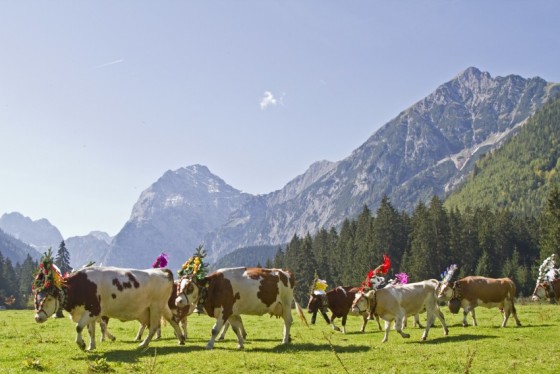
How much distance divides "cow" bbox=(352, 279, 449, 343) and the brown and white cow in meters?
8.73

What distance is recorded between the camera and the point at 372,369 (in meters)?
14.9

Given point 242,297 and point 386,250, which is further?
point 386,250

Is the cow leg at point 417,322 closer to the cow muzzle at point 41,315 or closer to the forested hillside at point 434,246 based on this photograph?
the cow muzzle at point 41,315

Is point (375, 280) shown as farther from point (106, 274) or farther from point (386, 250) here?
point (386, 250)

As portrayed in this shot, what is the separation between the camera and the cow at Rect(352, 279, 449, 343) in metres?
23.1

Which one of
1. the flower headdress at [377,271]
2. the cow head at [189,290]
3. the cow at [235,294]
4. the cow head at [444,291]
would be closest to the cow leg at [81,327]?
the cow at [235,294]

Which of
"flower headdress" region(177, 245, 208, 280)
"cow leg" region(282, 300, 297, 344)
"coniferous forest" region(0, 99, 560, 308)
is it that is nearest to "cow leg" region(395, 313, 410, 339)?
"cow leg" region(282, 300, 297, 344)

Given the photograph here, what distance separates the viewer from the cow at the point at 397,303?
23.1 meters

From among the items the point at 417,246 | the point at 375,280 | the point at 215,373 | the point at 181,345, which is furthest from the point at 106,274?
the point at 417,246

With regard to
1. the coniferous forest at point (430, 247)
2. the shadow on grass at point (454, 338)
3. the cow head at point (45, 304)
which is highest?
the coniferous forest at point (430, 247)

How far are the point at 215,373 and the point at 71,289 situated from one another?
7112 mm

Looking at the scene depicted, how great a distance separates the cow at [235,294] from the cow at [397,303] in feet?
13.6

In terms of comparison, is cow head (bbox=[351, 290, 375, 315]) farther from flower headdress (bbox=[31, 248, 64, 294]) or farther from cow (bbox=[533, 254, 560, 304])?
flower headdress (bbox=[31, 248, 64, 294])

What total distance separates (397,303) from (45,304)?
48.5ft
